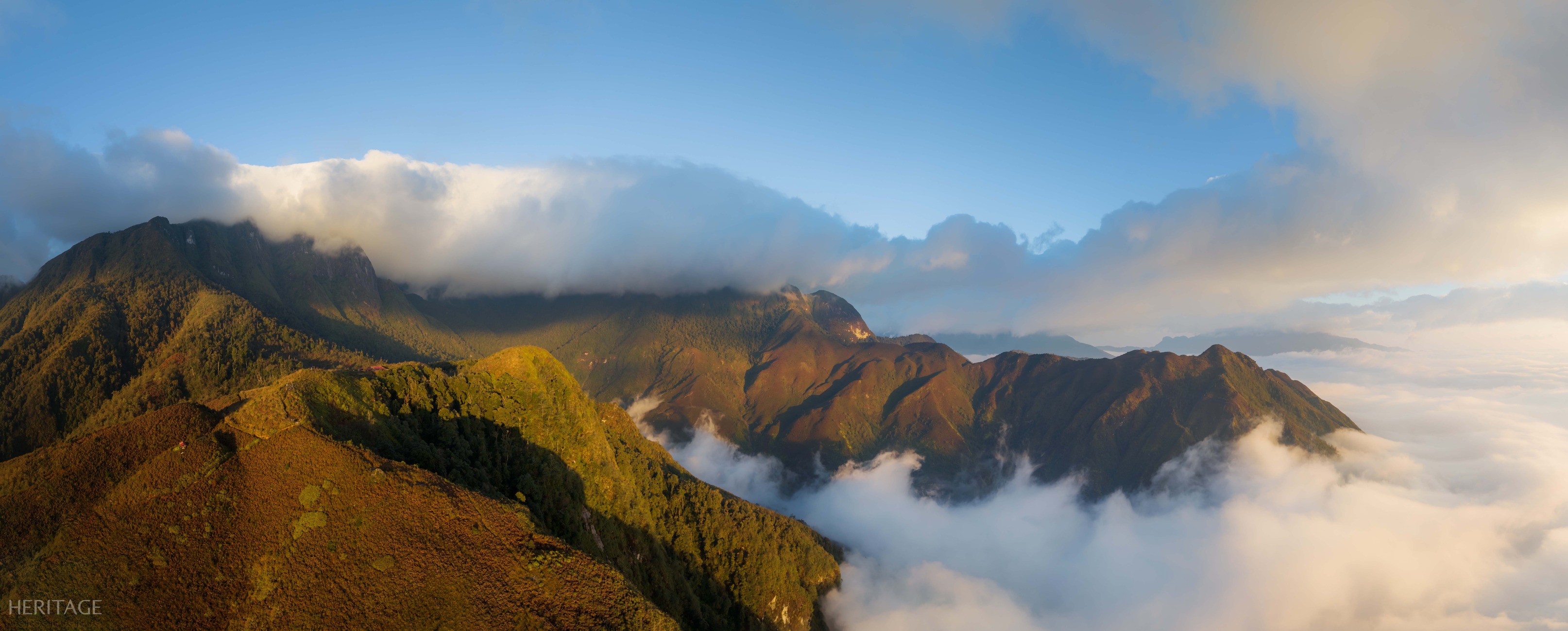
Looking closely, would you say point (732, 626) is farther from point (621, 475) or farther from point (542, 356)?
point (542, 356)

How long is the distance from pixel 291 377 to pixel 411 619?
50.3 metres

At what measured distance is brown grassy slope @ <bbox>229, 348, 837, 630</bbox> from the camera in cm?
6662

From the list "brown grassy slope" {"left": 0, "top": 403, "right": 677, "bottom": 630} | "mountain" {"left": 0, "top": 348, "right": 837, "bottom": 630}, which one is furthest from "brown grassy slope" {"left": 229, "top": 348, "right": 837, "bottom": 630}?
"brown grassy slope" {"left": 0, "top": 403, "right": 677, "bottom": 630}

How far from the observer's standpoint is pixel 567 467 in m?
94.1

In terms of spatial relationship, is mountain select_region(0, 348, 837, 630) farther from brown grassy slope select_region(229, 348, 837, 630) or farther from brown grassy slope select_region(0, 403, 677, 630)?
brown grassy slope select_region(229, 348, 837, 630)

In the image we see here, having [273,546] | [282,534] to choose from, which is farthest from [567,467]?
[273,546]

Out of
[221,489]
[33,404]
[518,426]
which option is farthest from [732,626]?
[33,404]

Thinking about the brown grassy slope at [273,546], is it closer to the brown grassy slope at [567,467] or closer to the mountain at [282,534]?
the mountain at [282,534]

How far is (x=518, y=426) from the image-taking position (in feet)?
305

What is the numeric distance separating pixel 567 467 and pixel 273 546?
51420 mm

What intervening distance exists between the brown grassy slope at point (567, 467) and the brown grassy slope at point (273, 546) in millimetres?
7484

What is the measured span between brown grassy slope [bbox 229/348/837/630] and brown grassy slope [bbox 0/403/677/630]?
748cm

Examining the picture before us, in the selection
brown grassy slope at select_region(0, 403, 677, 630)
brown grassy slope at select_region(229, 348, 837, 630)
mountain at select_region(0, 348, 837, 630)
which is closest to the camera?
brown grassy slope at select_region(0, 403, 677, 630)

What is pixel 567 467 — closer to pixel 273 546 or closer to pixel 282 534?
pixel 282 534
